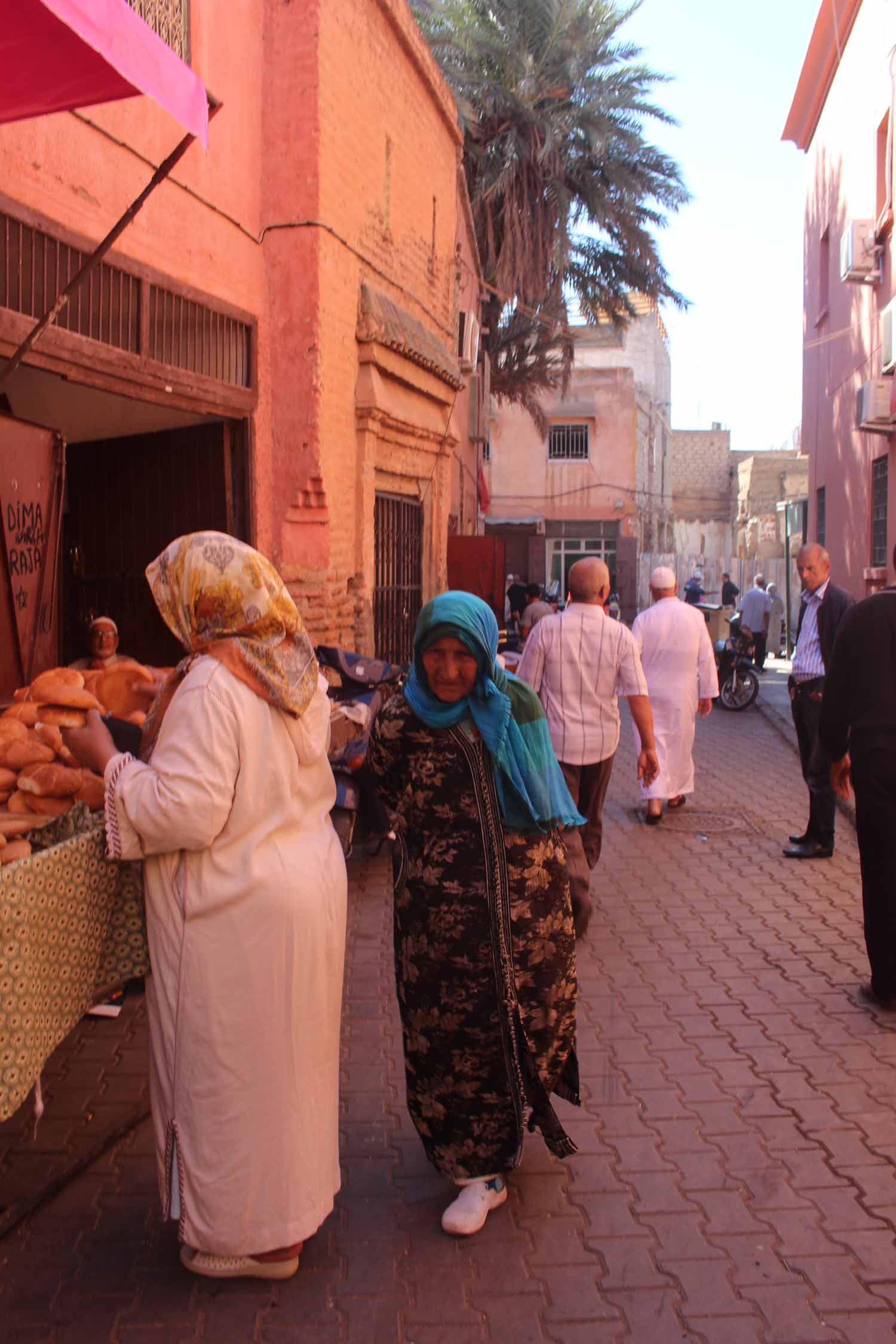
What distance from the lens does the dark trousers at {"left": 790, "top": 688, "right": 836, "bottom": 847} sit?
7512 mm

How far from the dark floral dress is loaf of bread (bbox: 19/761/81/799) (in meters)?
0.94

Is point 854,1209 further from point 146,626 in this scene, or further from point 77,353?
point 146,626

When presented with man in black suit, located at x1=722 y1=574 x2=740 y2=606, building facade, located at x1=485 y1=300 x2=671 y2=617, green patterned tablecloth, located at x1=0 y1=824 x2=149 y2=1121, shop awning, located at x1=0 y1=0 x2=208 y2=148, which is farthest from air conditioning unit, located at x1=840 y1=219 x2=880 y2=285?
building facade, located at x1=485 y1=300 x2=671 y2=617

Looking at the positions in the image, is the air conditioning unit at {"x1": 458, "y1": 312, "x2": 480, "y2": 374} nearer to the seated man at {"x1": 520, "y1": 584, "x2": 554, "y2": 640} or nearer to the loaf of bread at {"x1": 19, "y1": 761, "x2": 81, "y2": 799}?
the seated man at {"x1": 520, "y1": 584, "x2": 554, "y2": 640}

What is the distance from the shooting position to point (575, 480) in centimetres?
3734

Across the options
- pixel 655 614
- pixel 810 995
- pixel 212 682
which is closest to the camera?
pixel 212 682

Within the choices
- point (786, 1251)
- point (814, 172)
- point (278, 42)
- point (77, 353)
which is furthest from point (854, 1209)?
point (814, 172)

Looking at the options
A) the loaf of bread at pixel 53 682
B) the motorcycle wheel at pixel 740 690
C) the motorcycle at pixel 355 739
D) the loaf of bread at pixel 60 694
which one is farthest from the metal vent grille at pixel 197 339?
the motorcycle wheel at pixel 740 690

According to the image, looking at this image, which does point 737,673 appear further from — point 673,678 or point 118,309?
point 118,309

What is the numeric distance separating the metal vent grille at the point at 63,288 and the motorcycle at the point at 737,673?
11.4m

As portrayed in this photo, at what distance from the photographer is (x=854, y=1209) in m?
3.45

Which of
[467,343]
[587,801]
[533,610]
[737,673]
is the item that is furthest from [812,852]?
[467,343]

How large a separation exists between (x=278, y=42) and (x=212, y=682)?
664 cm

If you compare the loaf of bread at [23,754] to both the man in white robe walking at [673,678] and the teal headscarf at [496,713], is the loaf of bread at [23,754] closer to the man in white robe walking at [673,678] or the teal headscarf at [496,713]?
the teal headscarf at [496,713]
